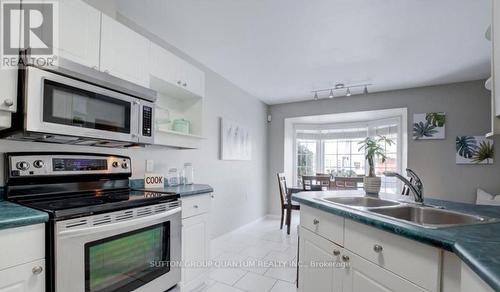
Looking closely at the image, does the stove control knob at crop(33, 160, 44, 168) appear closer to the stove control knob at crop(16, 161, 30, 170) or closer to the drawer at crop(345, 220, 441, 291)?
the stove control knob at crop(16, 161, 30, 170)

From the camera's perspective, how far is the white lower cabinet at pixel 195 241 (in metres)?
1.99

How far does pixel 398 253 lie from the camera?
105cm

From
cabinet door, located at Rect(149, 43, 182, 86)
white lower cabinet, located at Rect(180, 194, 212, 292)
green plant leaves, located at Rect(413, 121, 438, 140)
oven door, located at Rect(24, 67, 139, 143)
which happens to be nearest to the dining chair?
white lower cabinet, located at Rect(180, 194, 212, 292)

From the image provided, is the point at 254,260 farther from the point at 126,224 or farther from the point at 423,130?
the point at 423,130

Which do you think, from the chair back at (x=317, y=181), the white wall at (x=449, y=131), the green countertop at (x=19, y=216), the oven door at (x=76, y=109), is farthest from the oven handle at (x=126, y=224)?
the white wall at (x=449, y=131)

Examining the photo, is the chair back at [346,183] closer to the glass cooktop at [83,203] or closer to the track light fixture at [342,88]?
the track light fixture at [342,88]

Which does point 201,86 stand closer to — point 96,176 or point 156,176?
point 156,176

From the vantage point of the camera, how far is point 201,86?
2.59 metres

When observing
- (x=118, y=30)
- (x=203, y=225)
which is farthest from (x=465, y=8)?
(x=203, y=225)

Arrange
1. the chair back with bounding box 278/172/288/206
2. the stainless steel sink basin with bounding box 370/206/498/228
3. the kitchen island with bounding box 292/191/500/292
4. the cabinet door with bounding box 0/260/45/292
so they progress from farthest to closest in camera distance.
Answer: the chair back with bounding box 278/172/288/206 → the stainless steel sink basin with bounding box 370/206/498/228 → the cabinet door with bounding box 0/260/45/292 → the kitchen island with bounding box 292/191/500/292

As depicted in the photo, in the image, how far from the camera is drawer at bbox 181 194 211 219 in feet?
6.55

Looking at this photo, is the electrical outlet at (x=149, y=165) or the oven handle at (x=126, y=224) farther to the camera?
the electrical outlet at (x=149, y=165)

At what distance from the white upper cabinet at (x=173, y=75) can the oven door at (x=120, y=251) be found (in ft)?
3.65

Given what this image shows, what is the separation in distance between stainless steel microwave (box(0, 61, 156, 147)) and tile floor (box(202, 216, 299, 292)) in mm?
1560
